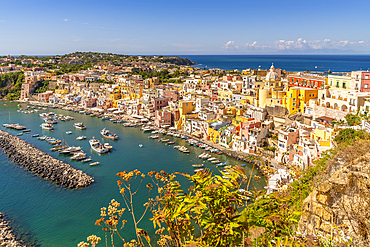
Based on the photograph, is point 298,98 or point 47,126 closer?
point 298,98

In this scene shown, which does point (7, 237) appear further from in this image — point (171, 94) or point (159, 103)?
point (171, 94)

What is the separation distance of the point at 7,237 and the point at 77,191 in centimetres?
346

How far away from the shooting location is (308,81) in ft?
63.4

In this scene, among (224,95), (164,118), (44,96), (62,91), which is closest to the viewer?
(164,118)

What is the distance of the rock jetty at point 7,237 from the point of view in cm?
797

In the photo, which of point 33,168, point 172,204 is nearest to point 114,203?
point 172,204

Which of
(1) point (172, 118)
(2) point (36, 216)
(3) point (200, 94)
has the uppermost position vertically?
(3) point (200, 94)

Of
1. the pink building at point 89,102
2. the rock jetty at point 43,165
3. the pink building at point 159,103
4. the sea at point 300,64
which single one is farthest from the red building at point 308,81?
the pink building at point 89,102

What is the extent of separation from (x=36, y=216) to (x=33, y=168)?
4.72 meters

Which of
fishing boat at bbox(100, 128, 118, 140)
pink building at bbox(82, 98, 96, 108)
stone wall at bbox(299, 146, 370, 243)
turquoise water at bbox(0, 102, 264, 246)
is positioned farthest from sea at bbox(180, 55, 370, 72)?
stone wall at bbox(299, 146, 370, 243)

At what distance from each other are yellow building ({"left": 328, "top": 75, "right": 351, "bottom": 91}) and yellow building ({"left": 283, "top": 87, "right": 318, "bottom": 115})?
135 centimetres

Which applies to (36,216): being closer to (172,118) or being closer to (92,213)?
(92,213)

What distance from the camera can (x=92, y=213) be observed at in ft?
32.9

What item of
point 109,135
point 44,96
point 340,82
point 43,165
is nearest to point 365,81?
point 340,82
